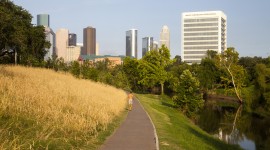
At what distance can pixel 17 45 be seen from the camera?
3850 cm

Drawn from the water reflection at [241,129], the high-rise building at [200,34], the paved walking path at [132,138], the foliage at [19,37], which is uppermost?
the high-rise building at [200,34]

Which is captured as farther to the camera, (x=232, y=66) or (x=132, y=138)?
(x=232, y=66)

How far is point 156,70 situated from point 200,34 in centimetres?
12600

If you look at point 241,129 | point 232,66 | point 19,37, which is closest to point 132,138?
point 241,129

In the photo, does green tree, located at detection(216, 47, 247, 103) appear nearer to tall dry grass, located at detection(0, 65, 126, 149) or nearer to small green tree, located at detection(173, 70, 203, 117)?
small green tree, located at detection(173, 70, 203, 117)

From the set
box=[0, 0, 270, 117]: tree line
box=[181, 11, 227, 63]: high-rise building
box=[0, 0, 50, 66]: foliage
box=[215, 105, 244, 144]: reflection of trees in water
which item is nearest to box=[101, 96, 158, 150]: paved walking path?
box=[215, 105, 244, 144]: reflection of trees in water

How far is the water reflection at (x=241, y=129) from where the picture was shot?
1081 inches

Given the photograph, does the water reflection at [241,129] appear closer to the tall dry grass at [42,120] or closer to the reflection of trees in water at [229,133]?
the reflection of trees in water at [229,133]

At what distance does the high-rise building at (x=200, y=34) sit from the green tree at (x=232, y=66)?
101959 mm

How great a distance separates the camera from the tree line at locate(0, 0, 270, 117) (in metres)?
36.6

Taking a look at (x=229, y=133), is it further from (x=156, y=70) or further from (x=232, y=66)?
(x=232, y=66)

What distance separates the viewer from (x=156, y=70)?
54.7 meters

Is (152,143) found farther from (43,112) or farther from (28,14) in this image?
(28,14)

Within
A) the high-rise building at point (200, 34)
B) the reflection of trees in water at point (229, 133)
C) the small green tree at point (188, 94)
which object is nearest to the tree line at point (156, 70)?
the small green tree at point (188, 94)
